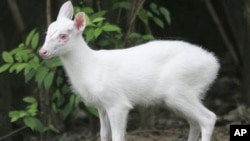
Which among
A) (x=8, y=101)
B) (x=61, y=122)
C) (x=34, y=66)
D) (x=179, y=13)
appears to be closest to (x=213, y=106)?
(x=179, y=13)

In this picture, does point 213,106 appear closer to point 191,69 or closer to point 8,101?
point 8,101

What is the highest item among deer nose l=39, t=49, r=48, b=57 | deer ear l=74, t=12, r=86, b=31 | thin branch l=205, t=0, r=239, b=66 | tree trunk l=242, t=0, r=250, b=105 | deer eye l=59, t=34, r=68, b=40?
deer ear l=74, t=12, r=86, b=31

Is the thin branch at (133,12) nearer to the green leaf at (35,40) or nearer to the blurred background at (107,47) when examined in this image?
the blurred background at (107,47)

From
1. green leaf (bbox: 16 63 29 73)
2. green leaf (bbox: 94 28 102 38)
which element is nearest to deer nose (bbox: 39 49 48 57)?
green leaf (bbox: 94 28 102 38)

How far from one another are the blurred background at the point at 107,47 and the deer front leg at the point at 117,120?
3.05ft

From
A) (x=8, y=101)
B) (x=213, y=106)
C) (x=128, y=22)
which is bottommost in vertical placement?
(x=213, y=106)

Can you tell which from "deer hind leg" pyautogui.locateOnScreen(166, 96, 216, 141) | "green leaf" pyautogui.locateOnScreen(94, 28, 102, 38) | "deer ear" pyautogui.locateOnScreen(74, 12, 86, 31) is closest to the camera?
"deer ear" pyautogui.locateOnScreen(74, 12, 86, 31)

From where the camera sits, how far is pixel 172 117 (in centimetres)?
927

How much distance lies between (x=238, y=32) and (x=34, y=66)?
3.83 metres

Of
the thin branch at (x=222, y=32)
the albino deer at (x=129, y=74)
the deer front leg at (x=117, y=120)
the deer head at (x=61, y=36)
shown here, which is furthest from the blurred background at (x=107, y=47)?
the deer front leg at (x=117, y=120)

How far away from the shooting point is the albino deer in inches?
221

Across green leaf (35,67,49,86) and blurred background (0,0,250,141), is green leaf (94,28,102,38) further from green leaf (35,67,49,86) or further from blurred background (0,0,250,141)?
green leaf (35,67,49,86)

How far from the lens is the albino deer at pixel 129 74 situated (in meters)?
5.60

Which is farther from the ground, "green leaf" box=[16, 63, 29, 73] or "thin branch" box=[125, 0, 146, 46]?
"thin branch" box=[125, 0, 146, 46]
